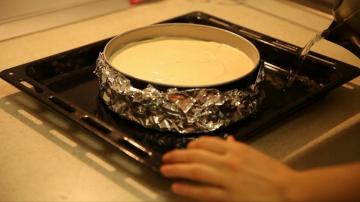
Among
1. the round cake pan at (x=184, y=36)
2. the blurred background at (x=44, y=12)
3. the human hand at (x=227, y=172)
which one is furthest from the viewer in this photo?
the blurred background at (x=44, y=12)

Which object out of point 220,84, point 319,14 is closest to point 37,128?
point 220,84

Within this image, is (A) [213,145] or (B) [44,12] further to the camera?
(B) [44,12]

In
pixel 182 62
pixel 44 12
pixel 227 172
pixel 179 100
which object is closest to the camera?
pixel 227 172

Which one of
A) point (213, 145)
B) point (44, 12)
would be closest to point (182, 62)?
point (213, 145)

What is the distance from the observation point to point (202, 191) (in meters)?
0.55

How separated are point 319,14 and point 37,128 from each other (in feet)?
2.91

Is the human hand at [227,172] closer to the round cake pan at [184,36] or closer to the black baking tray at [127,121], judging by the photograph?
the black baking tray at [127,121]

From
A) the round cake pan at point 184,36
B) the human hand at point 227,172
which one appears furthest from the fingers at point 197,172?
the round cake pan at point 184,36

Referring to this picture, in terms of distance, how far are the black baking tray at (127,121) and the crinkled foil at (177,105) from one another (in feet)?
0.06

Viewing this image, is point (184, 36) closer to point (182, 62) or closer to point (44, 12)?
point (182, 62)

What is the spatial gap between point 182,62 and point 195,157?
10.8 inches

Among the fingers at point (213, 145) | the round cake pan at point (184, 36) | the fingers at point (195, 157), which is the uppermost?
the round cake pan at point (184, 36)

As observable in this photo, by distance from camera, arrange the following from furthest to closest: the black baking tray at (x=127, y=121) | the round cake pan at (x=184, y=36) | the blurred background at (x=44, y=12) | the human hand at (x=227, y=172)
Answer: the blurred background at (x=44, y=12) → the round cake pan at (x=184, y=36) → the black baking tray at (x=127, y=121) → the human hand at (x=227, y=172)

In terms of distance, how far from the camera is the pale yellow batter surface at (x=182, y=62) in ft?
2.48
